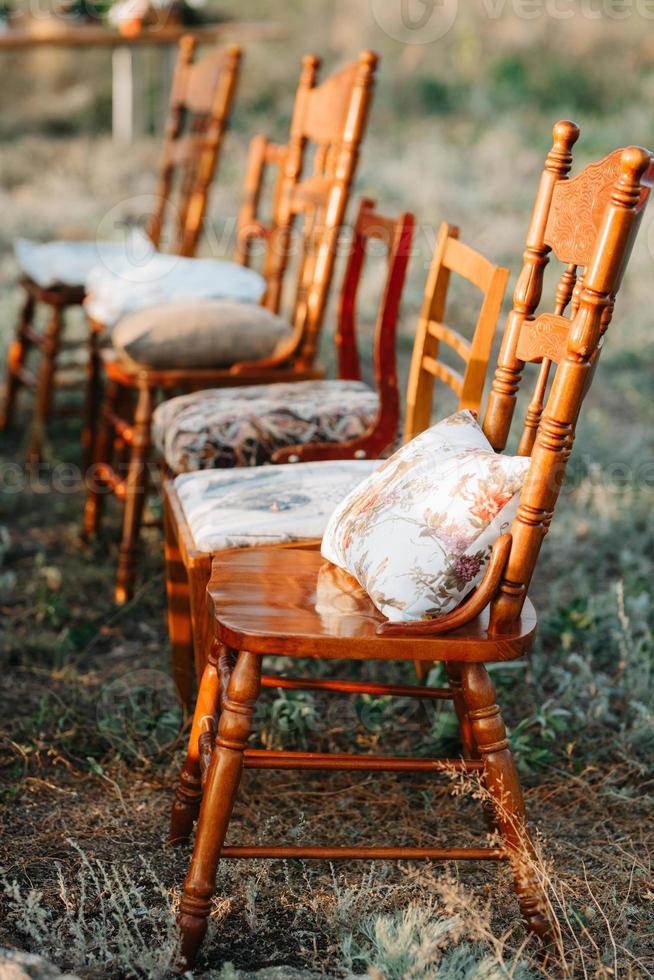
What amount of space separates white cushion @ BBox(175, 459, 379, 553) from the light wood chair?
4cm

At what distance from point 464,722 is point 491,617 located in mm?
591

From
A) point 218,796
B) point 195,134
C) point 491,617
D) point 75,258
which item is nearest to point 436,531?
point 491,617

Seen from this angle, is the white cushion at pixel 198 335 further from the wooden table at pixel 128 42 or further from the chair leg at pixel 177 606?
the wooden table at pixel 128 42

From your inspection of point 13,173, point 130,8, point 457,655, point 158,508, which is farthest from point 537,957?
point 13,173

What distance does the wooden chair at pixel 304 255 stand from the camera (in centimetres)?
308

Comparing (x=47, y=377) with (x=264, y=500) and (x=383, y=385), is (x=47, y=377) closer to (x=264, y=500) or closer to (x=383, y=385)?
(x=383, y=385)

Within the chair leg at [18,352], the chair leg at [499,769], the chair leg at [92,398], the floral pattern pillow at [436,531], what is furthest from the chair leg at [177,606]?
the chair leg at [18,352]

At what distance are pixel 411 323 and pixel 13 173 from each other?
13.2 feet

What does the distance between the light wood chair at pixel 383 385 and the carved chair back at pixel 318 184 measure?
227 millimetres

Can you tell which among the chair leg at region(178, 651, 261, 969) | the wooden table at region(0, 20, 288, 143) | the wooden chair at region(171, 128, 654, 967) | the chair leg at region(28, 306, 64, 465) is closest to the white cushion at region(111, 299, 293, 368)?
the chair leg at region(28, 306, 64, 465)

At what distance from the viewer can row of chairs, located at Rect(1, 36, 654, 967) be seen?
1.75 m

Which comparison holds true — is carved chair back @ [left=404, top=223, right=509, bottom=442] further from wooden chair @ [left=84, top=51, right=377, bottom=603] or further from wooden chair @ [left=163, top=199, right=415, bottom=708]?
wooden chair @ [left=84, top=51, right=377, bottom=603]

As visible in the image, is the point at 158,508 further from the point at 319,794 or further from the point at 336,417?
the point at 319,794

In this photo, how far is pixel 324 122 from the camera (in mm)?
3236
